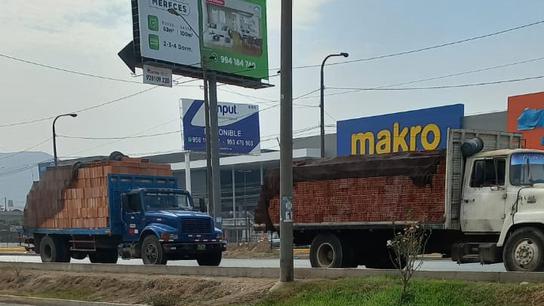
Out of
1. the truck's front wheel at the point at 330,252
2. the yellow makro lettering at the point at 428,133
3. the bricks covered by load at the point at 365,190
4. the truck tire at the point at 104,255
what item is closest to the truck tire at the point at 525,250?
the bricks covered by load at the point at 365,190

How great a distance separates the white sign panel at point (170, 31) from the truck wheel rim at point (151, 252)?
67.7 feet

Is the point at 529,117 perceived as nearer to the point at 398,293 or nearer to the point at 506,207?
the point at 506,207

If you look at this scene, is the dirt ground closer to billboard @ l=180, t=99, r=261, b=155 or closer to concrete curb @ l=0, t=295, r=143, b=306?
concrete curb @ l=0, t=295, r=143, b=306

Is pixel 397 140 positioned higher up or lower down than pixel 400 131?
lower down

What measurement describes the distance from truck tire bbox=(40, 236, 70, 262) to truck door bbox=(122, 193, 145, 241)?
3368mm

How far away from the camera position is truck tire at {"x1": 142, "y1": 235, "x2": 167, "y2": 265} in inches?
767

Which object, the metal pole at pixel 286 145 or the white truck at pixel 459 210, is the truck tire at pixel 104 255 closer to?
the white truck at pixel 459 210

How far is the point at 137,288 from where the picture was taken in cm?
1569

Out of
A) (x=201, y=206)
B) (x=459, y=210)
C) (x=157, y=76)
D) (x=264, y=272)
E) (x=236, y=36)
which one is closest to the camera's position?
(x=459, y=210)

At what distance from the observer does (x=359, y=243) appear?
53.0ft

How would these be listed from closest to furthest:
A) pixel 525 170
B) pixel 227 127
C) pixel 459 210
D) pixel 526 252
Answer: pixel 526 252
pixel 525 170
pixel 459 210
pixel 227 127

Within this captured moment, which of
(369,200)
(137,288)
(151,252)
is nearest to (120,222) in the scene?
(151,252)

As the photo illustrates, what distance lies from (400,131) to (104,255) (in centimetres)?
2030

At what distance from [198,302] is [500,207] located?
19.7 ft
